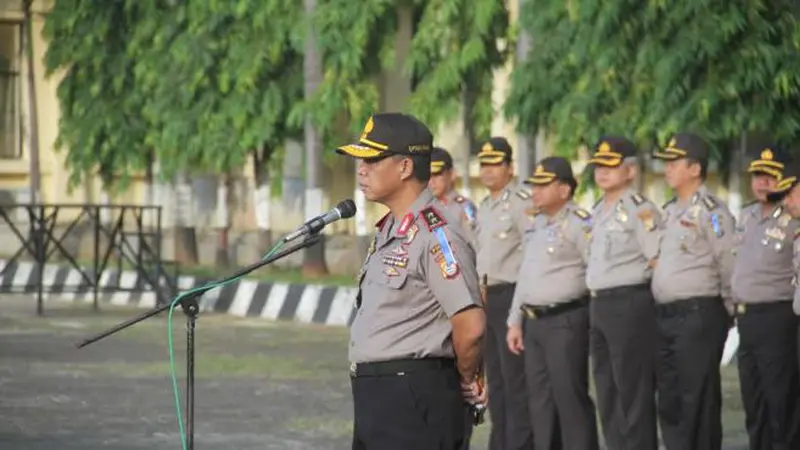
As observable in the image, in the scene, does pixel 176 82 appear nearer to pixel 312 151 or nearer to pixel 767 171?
pixel 312 151

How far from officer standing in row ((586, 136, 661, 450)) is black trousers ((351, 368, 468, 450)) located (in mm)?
4406

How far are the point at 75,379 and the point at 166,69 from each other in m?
13.0

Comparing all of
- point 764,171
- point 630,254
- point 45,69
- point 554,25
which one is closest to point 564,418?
point 630,254

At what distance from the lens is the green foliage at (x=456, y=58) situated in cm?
2469

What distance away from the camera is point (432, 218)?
25.9 ft

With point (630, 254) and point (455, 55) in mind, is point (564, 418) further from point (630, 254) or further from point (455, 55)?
point (455, 55)

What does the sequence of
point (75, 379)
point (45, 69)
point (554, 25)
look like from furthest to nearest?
point (45, 69) → point (554, 25) → point (75, 379)

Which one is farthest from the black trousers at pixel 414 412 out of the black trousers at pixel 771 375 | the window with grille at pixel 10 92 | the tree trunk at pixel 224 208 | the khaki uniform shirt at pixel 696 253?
the window with grille at pixel 10 92

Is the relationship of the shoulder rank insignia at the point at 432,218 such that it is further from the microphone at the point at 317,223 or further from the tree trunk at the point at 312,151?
the tree trunk at the point at 312,151

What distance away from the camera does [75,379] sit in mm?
17672

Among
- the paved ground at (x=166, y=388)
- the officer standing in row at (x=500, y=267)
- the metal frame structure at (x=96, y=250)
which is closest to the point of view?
the officer standing in row at (x=500, y=267)

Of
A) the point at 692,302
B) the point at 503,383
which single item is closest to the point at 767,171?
the point at 692,302

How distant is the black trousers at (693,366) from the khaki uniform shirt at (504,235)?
1.29 m

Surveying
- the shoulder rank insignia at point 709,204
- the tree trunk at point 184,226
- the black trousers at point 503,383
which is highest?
the shoulder rank insignia at point 709,204
